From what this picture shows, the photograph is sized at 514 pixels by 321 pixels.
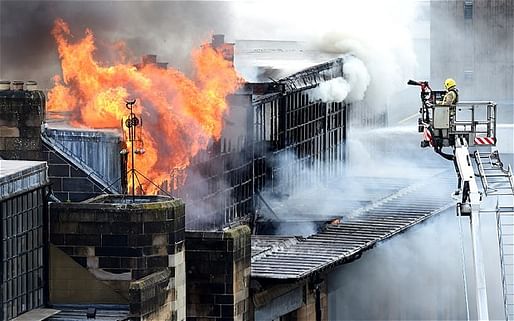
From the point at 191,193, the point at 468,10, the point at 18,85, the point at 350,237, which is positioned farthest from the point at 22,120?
the point at 468,10

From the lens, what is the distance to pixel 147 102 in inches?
1597

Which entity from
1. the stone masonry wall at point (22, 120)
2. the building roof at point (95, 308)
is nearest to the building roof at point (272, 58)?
the stone masonry wall at point (22, 120)

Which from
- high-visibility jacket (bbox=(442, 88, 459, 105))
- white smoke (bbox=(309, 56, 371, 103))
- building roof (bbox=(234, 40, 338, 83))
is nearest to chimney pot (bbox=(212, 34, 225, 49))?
building roof (bbox=(234, 40, 338, 83))

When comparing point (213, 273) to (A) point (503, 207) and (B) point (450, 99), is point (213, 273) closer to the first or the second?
(B) point (450, 99)

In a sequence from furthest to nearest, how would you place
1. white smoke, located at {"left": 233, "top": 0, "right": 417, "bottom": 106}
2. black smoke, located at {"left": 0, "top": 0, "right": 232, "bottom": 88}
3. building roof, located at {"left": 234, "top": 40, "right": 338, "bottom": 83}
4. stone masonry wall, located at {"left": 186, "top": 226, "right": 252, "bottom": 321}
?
white smoke, located at {"left": 233, "top": 0, "right": 417, "bottom": 106}, building roof, located at {"left": 234, "top": 40, "right": 338, "bottom": 83}, black smoke, located at {"left": 0, "top": 0, "right": 232, "bottom": 88}, stone masonry wall, located at {"left": 186, "top": 226, "right": 252, "bottom": 321}

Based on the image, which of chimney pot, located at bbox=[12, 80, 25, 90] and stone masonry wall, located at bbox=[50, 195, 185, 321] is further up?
chimney pot, located at bbox=[12, 80, 25, 90]

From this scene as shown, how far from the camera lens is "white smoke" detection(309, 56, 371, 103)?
52594 millimetres

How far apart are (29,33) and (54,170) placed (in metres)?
8.63

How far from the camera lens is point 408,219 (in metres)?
47.5

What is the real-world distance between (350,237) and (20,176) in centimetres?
1345

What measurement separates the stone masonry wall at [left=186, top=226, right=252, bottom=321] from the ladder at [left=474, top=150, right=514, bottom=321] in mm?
5395

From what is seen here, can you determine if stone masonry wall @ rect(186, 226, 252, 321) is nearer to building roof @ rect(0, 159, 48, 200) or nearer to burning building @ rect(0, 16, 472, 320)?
burning building @ rect(0, 16, 472, 320)

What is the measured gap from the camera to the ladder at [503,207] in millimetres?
29781

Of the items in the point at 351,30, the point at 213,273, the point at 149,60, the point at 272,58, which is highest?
the point at 351,30
